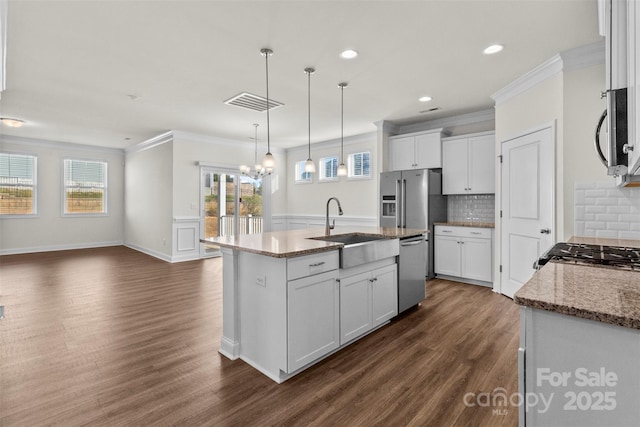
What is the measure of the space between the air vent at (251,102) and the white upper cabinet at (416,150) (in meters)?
2.25

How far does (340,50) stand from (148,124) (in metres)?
4.50

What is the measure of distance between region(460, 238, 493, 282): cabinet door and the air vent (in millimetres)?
3536

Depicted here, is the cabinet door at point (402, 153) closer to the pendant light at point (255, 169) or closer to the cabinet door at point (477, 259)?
the cabinet door at point (477, 259)

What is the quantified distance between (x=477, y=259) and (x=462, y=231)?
46 cm

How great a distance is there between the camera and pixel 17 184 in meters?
7.33

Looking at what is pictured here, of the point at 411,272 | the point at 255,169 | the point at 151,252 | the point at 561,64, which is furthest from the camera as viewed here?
the point at 151,252

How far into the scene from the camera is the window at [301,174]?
7985 millimetres

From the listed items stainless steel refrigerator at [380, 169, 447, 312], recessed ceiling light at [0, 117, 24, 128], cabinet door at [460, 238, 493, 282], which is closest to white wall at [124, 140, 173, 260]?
recessed ceiling light at [0, 117, 24, 128]

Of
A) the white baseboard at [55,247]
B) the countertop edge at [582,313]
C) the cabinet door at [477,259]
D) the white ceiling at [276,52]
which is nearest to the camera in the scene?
the countertop edge at [582,313]

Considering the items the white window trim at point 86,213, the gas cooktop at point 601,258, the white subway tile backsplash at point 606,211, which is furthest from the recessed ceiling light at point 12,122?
the white subway tile backsplash at point 606,211

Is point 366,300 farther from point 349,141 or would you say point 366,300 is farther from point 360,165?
point 349,141

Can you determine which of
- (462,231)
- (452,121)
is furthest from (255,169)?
(462,231)

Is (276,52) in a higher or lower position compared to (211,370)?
higher

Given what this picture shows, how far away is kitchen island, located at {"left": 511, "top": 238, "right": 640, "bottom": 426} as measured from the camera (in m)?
0.84
